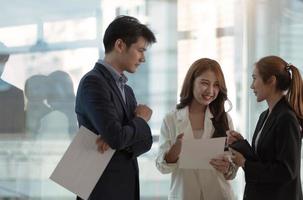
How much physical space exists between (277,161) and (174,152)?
0.42 meters

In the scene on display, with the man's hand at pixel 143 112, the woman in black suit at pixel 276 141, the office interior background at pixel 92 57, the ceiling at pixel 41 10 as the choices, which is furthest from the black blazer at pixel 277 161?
the ceiling at pixel 41 10

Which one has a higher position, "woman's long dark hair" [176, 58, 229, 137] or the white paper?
"woman's long dark hair" [176, 58, 229, 137]

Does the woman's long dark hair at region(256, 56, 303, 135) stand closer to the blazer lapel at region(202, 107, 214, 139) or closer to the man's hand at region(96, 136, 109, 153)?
the blazer lapel at region(202, 107, 214, 139)

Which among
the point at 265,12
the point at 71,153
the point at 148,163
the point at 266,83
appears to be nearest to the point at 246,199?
the point at 266,83

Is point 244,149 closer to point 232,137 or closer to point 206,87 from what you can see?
point 232,137

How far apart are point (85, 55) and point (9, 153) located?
0.75 m

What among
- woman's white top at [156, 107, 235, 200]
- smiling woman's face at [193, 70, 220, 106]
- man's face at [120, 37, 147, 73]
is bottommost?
woman's white top at [156, 107, 235, 200]

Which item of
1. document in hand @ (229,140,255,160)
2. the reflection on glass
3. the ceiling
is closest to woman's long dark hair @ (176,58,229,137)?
document in hand @ (229,140,255,160)

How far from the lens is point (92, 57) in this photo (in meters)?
2.46

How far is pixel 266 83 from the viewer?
1597mm

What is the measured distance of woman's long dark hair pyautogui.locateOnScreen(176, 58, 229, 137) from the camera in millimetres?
1736

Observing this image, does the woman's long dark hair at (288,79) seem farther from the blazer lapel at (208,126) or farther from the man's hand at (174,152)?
the man's hand at (174,152)

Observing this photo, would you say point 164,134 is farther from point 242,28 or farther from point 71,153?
point 242,28

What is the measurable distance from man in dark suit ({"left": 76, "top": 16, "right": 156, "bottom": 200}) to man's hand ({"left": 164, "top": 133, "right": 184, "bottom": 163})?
0.91 ft
